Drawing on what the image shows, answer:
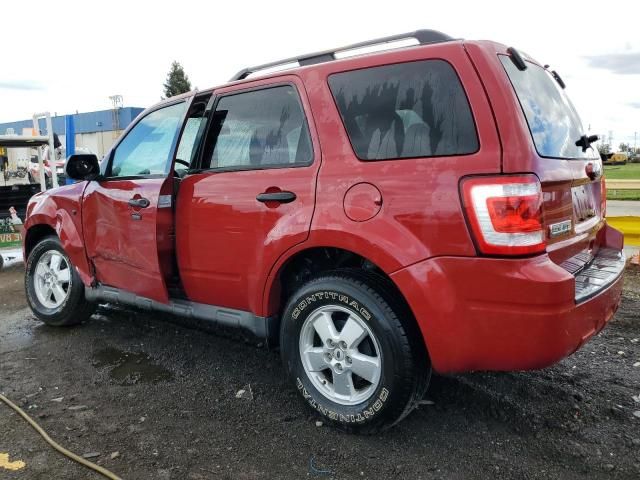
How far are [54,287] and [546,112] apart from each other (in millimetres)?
4223

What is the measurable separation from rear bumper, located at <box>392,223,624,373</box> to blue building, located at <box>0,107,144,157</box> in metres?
42.8

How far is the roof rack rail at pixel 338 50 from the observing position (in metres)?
2.72

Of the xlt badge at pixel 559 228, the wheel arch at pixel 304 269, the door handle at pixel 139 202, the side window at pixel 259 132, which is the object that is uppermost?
the side window at pixel 259 132

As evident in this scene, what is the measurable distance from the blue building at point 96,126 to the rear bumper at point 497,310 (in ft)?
141

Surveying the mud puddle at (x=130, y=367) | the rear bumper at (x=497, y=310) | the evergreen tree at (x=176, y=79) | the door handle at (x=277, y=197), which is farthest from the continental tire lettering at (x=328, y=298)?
the evergreen tree at (x=176, y=79)

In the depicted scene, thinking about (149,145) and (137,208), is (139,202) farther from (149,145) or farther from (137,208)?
(149,145)

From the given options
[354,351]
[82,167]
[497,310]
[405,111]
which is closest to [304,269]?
[354,351]

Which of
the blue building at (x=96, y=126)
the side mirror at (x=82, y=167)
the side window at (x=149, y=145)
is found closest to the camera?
the side window at (x=149, y=145)

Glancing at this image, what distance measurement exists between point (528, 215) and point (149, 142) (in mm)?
2828

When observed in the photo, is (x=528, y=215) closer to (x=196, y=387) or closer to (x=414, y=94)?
(x=414, y=94)

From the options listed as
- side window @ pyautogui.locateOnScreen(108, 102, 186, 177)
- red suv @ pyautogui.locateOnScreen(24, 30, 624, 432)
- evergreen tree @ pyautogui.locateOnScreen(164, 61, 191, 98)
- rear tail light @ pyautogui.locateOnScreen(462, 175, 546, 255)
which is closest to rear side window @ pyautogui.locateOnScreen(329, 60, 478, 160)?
red suv @ pyautogui.locateOnScreen(24, 30, 624, 432)

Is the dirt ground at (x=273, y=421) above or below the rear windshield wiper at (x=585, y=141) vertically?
below

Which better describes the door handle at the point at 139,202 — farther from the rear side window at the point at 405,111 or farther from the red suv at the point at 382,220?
the rear side window at the point at 405,111

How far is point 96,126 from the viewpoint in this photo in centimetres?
4788
